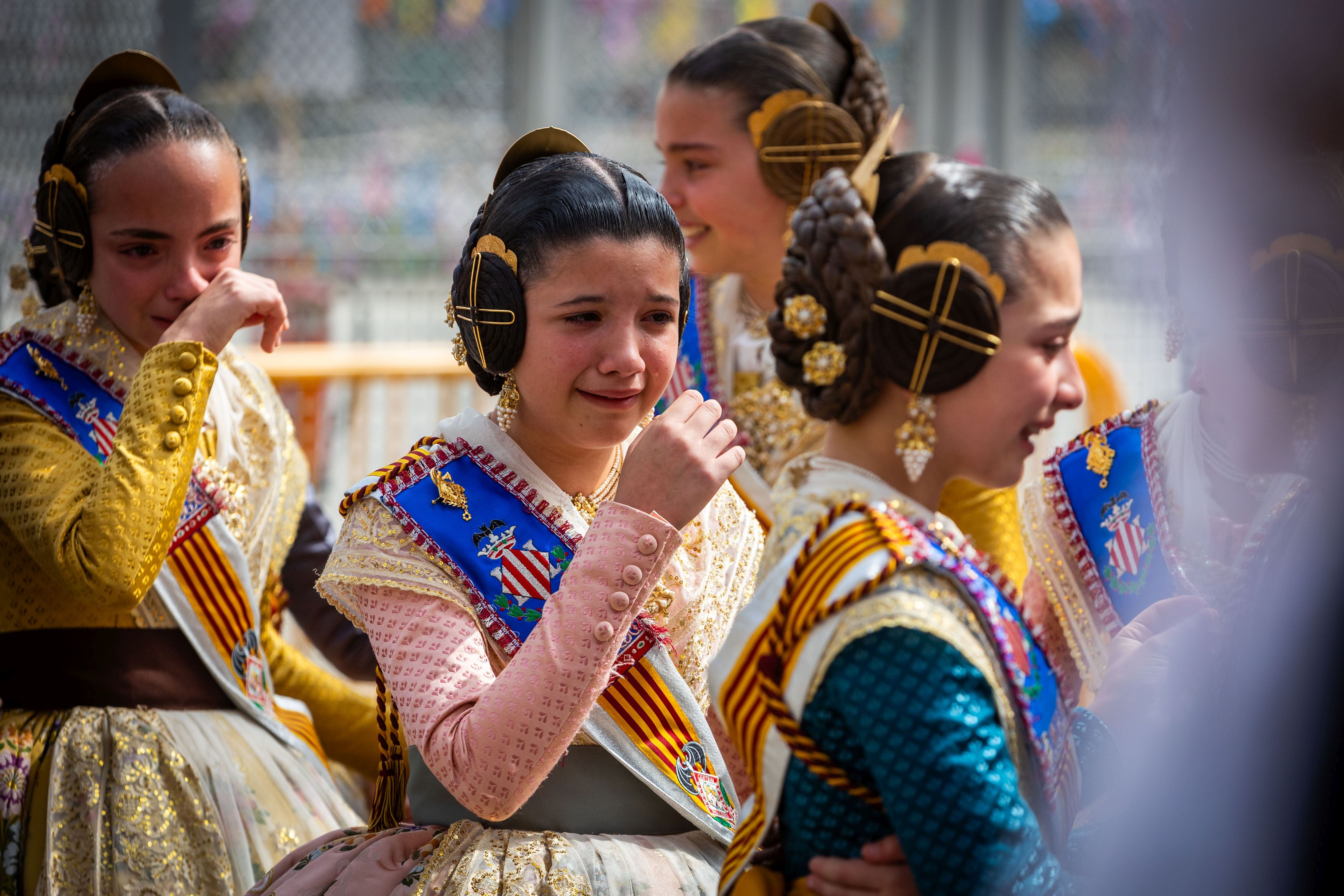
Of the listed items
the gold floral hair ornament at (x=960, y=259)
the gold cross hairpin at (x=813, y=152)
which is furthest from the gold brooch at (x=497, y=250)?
the gold cross hairpin at (x=813, y=152)

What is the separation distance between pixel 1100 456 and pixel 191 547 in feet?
4.81

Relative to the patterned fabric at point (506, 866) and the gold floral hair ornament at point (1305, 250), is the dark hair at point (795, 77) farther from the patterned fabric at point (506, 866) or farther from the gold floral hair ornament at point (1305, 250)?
the patterned fabric at point (506, 866)

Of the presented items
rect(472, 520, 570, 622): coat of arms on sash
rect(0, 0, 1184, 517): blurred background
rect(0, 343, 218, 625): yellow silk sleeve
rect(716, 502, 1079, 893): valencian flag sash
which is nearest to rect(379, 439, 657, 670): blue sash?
rect(472, 520, 570, 622): coat of arms on sash

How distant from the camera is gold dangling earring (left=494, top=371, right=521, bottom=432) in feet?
5.78

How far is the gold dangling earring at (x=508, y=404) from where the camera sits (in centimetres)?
176

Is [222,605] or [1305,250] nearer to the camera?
[1305,250]

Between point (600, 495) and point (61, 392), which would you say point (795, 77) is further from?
point (61, 392)

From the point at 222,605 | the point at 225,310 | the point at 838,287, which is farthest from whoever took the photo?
the point at 222,605

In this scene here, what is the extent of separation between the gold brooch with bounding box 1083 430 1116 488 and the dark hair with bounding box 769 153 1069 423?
725mm

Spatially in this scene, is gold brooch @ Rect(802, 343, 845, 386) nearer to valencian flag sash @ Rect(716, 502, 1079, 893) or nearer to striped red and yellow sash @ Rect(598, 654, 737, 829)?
valencian flag sash @ Rect(716, 502, 1079, 893)

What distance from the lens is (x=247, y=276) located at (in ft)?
7.06

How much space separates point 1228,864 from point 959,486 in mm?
1504

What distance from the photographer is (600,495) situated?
1827 millimetres

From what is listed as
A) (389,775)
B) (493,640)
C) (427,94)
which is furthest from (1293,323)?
(427,94)
